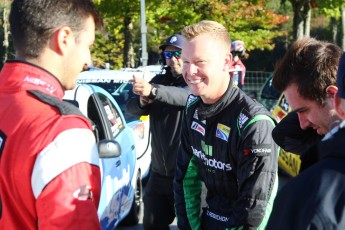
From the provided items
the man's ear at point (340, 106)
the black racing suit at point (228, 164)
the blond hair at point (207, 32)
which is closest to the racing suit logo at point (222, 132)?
the black racing suit at point (228, 164)

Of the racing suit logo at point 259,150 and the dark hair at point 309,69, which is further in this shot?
the racing suit logo at point 259,150

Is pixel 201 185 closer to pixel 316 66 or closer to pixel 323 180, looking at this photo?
pixel 316 66

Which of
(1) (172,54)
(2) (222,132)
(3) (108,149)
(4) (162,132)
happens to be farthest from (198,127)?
(1) (172,54)

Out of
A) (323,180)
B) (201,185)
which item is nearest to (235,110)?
(201,185)

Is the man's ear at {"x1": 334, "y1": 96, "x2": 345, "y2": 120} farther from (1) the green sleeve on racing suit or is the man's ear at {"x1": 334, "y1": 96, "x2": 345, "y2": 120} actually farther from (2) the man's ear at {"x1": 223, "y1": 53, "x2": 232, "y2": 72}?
(1) the green sleeve on racing suit

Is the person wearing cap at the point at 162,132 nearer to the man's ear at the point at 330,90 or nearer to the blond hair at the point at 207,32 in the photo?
the blond hair at the point at 207,32

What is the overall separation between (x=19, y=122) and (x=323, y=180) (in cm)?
102

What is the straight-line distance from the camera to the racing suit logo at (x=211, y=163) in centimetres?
A: 293

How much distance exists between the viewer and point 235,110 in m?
2.97

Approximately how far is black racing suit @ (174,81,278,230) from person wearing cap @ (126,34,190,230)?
1105 millimetres

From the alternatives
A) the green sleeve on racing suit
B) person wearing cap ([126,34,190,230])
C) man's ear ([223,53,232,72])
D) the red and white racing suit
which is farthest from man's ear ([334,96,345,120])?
person wearing cap ([126,34,190,230])

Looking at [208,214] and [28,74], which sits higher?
[28,74]

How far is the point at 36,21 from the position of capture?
2.05m

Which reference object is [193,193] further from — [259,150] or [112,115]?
[112,115]
